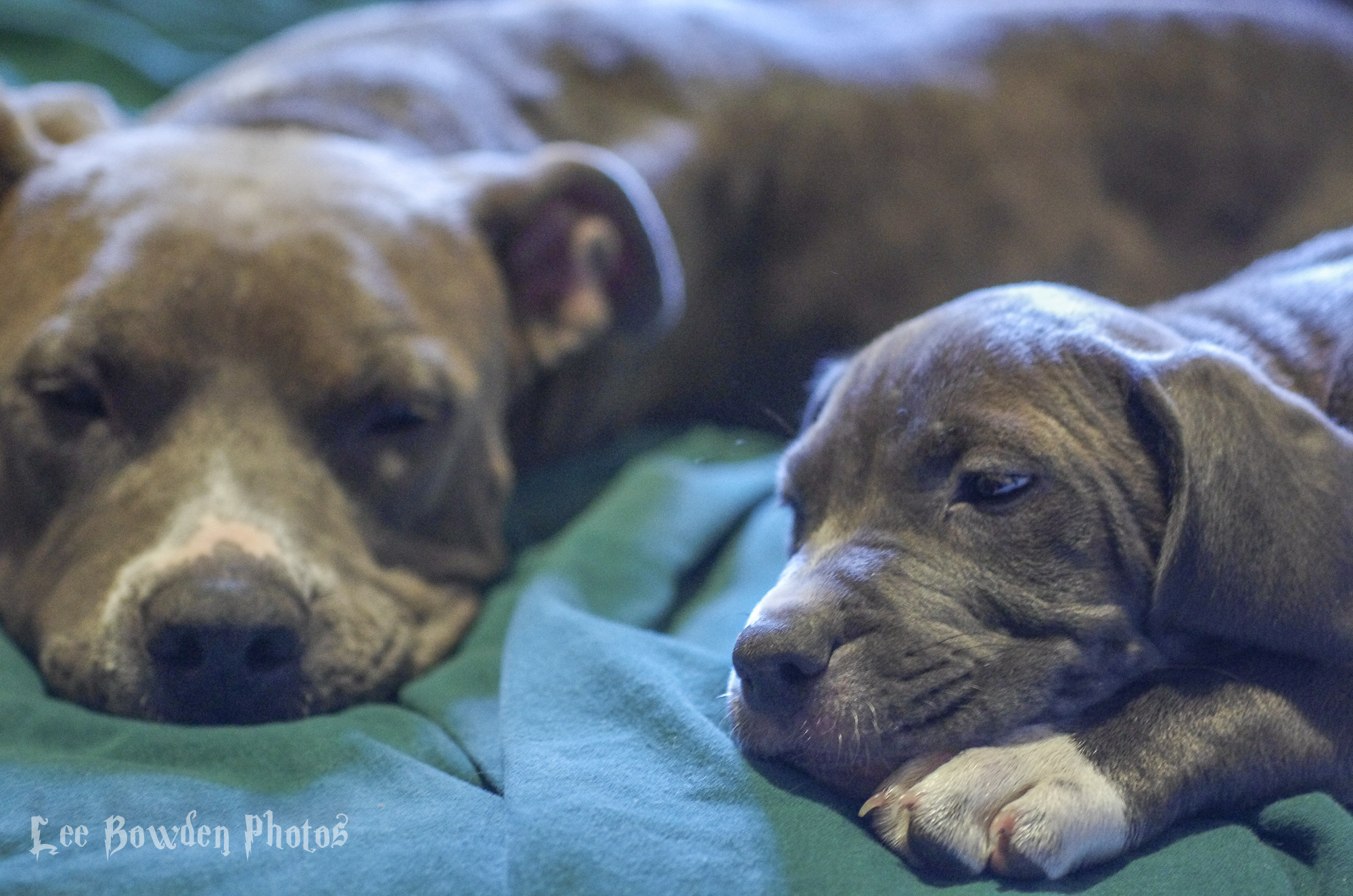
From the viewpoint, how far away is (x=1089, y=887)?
1463 millimetres

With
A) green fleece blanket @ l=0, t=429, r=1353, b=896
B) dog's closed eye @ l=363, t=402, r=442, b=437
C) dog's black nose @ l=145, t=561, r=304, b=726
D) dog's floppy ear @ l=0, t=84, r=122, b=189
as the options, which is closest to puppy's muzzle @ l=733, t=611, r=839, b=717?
green fleece blanket @ l=0, t=429, r=1353, b=896

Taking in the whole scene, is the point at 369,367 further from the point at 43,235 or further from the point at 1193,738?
the point at 1193,738

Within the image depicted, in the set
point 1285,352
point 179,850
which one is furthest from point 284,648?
point 1285,352

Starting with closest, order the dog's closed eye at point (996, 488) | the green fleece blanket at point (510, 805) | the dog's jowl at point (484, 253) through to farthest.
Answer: the green fleece blanket at point (510, 805), the dog's closed eye at point (996, 488), the dog's jowl at point (484, 253)

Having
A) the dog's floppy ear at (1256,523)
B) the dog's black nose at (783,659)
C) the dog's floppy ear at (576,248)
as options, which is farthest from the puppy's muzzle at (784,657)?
the dog's floppy ear at (576,248)

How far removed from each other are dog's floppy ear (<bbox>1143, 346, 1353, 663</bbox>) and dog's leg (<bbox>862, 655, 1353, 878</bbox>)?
0.07m

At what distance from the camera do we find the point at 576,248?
286 cm

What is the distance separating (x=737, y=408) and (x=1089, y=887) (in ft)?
6.68

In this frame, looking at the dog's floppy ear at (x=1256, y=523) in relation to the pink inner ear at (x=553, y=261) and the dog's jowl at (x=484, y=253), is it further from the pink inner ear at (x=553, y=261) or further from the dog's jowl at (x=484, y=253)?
the pink inner ear at (x=553, y=261)

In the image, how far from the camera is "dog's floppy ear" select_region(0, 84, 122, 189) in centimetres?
245

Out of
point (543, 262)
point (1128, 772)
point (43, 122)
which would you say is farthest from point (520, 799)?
point (43, 122)

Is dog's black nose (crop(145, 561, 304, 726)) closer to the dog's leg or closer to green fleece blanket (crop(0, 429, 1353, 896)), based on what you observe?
green fleece blanket (crop(0, 429, 1353, 896))

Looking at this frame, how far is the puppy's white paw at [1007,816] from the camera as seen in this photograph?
1.47 m

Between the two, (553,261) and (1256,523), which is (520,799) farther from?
(553,261)
